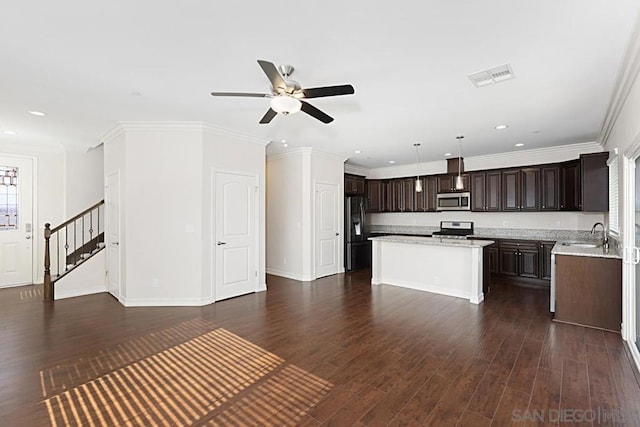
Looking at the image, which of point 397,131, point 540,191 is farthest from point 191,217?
point 540,191

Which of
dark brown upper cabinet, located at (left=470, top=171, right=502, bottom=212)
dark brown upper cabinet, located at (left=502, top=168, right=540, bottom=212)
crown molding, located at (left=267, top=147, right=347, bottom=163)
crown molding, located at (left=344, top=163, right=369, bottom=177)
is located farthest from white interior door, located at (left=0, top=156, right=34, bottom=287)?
dark brown upper cabinet, located at (left=502, top=168, right=540, bottom=212)

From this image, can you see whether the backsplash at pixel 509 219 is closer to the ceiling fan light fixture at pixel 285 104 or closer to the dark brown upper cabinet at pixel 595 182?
→ the dark brown upper cabinet at pixel 595 182

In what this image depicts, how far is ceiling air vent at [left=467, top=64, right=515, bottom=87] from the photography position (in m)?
2.83

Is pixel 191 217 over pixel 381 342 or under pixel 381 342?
over

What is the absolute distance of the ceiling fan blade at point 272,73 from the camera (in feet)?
7.43

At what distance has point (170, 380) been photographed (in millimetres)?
2520

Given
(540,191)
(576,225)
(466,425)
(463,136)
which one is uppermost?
(463,136)

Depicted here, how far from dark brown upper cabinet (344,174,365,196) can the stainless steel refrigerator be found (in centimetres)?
34

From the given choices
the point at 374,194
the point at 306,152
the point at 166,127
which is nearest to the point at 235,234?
the point at 166,127

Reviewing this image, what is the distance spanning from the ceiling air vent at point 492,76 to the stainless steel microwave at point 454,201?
4.21 m

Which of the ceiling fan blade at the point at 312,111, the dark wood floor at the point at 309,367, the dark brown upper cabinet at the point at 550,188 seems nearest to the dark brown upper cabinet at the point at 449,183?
the dark brown upper cabinet at the point at 550,188

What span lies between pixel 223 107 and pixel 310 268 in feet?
11.7

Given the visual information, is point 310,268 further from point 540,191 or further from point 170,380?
point 540,191

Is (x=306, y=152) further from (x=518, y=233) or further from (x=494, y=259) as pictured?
(x=518, y=233)
